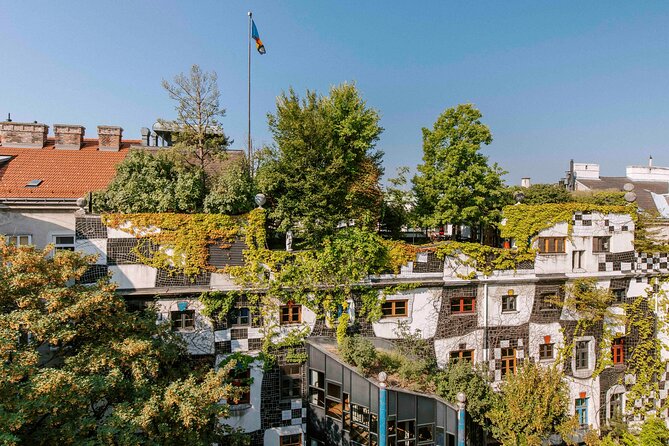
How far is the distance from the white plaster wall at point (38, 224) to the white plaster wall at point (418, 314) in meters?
12.4

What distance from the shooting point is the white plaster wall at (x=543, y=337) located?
16.5 metres

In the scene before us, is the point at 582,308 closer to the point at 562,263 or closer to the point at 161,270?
the point at 562,263

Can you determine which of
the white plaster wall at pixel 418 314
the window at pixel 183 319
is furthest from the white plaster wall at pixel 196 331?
the white plaster wall at pixel 418 314

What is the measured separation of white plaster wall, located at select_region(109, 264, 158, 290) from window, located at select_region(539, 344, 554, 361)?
16.1m

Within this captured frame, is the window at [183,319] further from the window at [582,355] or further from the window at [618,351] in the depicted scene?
the window at [618,351]

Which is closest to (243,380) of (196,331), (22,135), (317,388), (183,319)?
(196,331)

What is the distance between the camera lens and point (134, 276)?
13.1 metres

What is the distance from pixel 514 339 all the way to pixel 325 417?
8.70 meters

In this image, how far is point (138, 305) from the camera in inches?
516

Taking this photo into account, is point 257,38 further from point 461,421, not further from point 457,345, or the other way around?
point 461,421

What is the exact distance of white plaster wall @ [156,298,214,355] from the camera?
43.7 ft

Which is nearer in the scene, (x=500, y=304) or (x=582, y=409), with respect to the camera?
(x=500, y=304)

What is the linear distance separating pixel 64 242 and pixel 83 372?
21.0 ft

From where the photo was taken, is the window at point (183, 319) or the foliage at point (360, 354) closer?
the foliage at point (360, 354)
